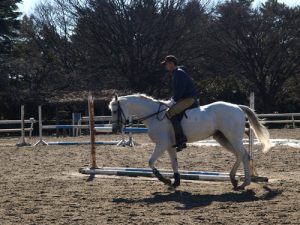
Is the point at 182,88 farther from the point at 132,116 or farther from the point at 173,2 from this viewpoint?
the point at 173,2

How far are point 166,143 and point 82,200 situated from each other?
7.18 feet

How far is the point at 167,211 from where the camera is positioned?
8.04 meters

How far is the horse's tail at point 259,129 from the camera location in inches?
437

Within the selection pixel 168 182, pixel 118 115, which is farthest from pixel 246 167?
pixel 118 115

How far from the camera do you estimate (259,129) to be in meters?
11.2

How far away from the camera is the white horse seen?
10.6m

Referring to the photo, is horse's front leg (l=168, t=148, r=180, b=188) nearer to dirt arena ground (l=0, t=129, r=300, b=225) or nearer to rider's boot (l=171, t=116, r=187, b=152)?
dirt arena ground (l=0, t=129, r=300, b=225)

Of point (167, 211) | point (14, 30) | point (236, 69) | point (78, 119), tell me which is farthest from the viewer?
point (236, 69)

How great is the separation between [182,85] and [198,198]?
222 centimetres

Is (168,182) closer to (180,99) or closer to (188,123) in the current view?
(188,123)

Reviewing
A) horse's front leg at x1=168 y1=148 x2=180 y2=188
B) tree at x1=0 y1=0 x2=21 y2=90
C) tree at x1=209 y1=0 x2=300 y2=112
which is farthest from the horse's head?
tree at x1=209 y1=0 x2=300 y2=112

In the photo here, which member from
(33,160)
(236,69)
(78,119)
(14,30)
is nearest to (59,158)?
(33,160)

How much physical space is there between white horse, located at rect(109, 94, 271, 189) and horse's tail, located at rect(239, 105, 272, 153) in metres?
0.38

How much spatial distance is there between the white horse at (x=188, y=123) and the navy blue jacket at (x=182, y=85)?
0.33m
